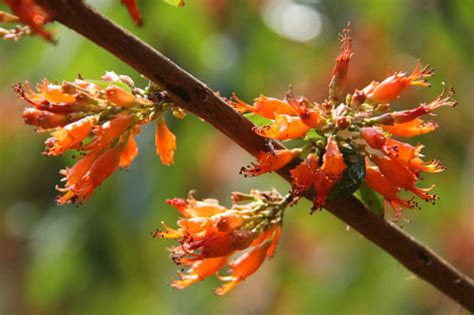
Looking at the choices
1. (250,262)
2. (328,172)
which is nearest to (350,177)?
(328,172)

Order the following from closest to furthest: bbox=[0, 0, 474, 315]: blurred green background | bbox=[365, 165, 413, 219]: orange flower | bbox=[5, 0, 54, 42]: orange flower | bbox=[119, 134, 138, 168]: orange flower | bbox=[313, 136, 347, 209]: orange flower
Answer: bbox=[5, 0, 54, 42]: orange flower
bbox=[313, 136, 347, 209]: orange flower
bbox=[365, 165, 413, 219]: orange flower
bbox=[119, 134, 138, 168]: orange flower
bbox=[0, 0, 474, 315]: blurred green background

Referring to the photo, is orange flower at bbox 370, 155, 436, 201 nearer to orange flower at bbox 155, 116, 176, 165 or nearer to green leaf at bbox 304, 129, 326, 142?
green leaf at bbox 304, 129, 326, 142

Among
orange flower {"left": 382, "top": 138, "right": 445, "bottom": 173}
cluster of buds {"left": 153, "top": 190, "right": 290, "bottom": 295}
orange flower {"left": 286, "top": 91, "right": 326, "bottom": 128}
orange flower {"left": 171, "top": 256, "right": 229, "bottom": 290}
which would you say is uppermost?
orange flower {"left": 286, "top": 91, "right": 326, "bottom": 128}

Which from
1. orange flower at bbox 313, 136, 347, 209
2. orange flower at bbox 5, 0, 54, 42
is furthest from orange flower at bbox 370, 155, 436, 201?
orange flower at bbox 5, 0, 54, 42

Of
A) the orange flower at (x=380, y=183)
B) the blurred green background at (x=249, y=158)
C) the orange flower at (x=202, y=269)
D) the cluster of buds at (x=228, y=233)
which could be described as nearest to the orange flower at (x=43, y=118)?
the cluster of buds at (x=228, y=233)

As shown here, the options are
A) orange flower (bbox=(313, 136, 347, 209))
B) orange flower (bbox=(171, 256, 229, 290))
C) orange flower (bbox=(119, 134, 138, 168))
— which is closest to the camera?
orange flower (bbox=(313, 136, 347, 209))

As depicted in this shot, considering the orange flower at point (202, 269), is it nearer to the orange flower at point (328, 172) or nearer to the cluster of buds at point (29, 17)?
the orange flower at point (328, 172)
